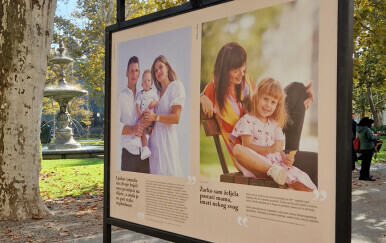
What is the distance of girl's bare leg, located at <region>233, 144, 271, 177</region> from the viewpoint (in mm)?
2563

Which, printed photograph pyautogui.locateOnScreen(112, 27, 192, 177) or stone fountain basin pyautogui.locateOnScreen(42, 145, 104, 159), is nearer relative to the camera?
printed photograph pyautogui.locateOnScreen(112, 27, 192, 177)

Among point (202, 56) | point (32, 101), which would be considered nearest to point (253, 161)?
point (202, 56)

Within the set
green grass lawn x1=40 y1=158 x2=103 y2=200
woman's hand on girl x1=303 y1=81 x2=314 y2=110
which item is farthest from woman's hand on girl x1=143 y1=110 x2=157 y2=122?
green grass lawn x1=40 y1=158 x2=103 y2=200

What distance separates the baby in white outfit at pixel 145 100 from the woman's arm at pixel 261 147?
2.83 ft

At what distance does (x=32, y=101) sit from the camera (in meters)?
6.63

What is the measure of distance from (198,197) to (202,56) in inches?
37.9

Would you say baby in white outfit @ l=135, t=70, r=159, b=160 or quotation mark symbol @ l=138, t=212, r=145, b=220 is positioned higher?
baby in white outfit @ l=135, t=70, r=159, b=160

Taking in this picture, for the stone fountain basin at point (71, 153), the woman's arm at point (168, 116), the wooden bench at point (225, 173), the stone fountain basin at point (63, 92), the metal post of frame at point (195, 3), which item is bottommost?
the stone fountain basin at point (71, 153)

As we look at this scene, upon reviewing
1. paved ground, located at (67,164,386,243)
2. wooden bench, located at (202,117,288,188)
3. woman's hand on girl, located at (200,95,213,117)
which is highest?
woman's hand on girl, located at (200,95,213,117)

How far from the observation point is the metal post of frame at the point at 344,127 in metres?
2.22

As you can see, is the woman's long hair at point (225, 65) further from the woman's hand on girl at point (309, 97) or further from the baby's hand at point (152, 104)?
the baby's hand at point (152, 104)

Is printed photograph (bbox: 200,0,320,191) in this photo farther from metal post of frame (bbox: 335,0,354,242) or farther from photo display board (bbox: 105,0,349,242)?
metal post of frame (bbox: 335,0,354,242)

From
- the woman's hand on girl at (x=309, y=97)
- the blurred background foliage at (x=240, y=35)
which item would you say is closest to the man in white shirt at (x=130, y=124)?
the blurred background foliage at (x=240, y=35)

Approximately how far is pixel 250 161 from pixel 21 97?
4.92 meters
